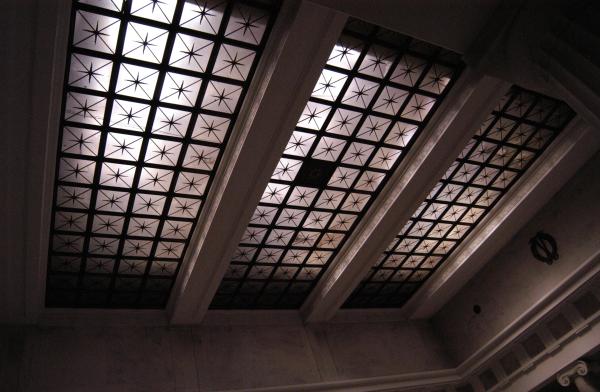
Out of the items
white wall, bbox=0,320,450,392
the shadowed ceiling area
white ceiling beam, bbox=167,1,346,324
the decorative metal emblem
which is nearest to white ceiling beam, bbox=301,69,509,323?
the shadowed ceiling area

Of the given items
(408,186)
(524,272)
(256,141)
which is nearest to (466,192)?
(408,186)

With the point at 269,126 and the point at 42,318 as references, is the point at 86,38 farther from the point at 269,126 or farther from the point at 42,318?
the point at 42,318

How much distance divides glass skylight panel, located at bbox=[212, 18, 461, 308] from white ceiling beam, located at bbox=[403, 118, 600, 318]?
3573mm

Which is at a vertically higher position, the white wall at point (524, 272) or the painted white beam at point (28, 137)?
the painted white beam at point (28, 137)

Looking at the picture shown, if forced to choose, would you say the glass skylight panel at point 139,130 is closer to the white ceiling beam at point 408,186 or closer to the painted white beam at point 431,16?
the painted white beam at point 431,16

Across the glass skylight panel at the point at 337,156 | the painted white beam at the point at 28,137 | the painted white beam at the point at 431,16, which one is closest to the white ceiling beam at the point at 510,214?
the glass skylight panel at the point at 337,156

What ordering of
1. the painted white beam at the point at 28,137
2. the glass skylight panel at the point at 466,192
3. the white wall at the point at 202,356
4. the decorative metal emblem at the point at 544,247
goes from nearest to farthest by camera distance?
1. the painted white beam at the point at 28,137
2. the white wall at the point at 202,356
3. the glass skylight panel at the point at 466,192
4. the decorative metal emblem at the point at 544,247

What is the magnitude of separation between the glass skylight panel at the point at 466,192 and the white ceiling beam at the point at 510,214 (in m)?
0.21

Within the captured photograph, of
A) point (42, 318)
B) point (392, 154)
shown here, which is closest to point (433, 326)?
point (392, 154)

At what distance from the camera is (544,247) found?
12.0 metres

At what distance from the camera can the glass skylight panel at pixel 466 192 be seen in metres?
10.2

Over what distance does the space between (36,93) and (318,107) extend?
4.46m

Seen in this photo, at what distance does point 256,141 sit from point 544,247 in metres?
8.13

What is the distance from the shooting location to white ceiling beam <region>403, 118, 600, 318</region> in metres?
11.0
